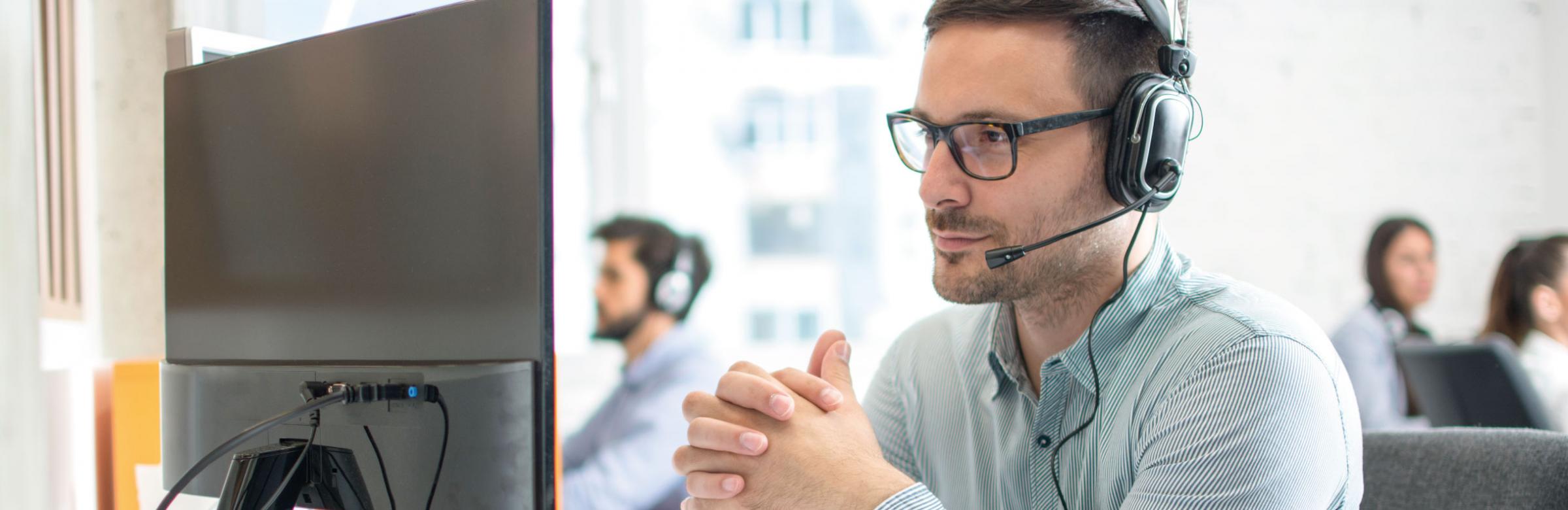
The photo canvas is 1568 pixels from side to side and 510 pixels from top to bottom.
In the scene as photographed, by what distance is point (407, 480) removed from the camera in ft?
2.21

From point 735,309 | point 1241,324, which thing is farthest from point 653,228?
point 1241,324

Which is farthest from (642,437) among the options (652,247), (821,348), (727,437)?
(727,437)

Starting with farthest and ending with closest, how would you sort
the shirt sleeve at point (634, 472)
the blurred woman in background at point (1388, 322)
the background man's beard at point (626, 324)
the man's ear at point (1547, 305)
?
the blurred woman in background at point (1388, 322), the man's ear at point (1547, 305), the background man's beard at point (626, 324), the shirt sleeve at point (634, 472)

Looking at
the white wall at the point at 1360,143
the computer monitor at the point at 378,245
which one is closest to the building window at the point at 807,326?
the white wall at the point at 1360,143

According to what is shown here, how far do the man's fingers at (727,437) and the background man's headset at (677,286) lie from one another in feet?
5.64

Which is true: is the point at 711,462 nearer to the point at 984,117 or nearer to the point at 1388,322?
the point at 984,117

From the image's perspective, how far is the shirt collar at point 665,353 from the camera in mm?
2416

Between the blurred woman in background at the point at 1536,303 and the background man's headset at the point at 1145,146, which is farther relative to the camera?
the blurred woman in background at the point at 1536,303

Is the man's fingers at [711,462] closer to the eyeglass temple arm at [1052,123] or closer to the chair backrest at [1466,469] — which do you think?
the eyeglass temple arm at [1052,123]

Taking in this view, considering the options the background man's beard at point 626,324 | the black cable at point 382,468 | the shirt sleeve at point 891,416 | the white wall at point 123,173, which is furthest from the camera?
the background man's beard at point 626,324

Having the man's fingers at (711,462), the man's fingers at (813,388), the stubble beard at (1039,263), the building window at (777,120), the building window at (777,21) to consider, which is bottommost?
the man's fingers at (711,462)

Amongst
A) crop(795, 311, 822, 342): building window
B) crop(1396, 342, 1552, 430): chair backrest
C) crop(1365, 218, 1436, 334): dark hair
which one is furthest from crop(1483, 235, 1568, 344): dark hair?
crop(795, 311, 822, 342): building window

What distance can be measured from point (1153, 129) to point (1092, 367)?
0.22 metres

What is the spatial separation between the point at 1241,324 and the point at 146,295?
1491mm
